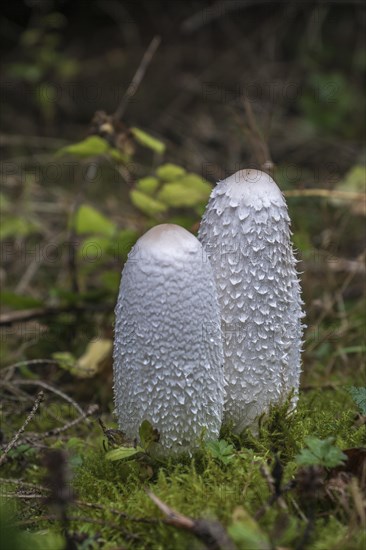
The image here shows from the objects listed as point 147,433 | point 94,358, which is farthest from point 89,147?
point 147,433

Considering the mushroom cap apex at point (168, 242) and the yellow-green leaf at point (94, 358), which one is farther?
the yellow-green leaf at point (94, 358)

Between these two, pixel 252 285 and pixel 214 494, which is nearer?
pixel 214 494

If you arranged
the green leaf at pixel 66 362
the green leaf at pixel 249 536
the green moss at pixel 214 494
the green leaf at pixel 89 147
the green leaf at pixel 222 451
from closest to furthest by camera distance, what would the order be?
the green leaf at pixel 249 536 < the green moss at pixel 214 494 < the green leaf at pixel 222 451 < the green leaf at pixel 66 362 < the green leaf at pixel 89 147

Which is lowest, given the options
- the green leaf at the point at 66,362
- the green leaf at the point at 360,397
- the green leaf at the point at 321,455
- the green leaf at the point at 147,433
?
the green leaf at the point at 66,362

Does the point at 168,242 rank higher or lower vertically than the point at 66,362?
higher

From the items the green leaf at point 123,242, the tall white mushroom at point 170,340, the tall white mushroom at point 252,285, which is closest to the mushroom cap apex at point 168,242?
the tall white mushroom at point 170,340

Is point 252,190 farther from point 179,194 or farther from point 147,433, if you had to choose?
point 179,194

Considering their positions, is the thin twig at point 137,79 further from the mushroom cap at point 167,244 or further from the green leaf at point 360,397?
the green leaf at point 360,397
